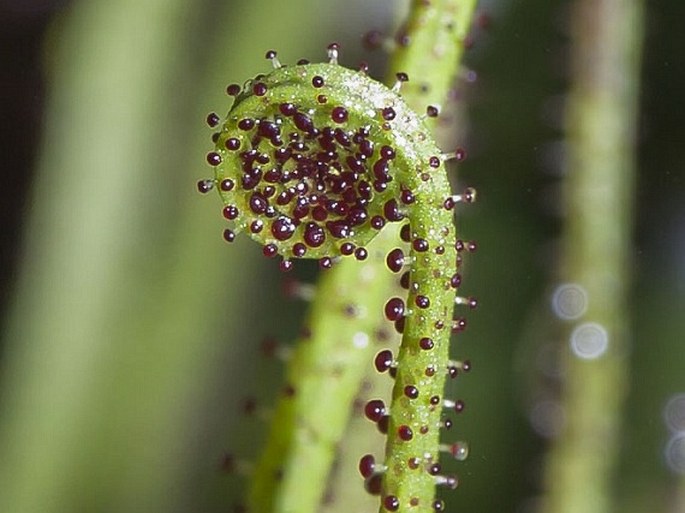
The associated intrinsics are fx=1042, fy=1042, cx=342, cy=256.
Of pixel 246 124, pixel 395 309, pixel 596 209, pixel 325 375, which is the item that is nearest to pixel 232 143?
pixel 246 124

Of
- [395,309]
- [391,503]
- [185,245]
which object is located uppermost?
[185,245]

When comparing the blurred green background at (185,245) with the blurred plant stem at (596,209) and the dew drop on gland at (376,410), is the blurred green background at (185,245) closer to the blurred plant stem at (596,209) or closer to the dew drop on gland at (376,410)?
the blurred plant stem at (596,209)

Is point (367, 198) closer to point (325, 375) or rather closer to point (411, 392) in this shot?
point (411, 392)

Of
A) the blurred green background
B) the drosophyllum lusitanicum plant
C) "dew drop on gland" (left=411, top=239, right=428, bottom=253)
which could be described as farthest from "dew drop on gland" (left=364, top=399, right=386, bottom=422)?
the blurred green background

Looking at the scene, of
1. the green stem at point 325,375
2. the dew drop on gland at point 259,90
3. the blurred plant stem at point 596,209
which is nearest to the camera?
the dew drop on gland at point 259,90

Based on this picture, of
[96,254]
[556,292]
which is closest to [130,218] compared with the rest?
[96,254]

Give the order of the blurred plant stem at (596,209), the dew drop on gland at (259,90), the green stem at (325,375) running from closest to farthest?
the dew drop on gland at (259,90), the green stem at (325,375), the blurred plant stem at (596,209)

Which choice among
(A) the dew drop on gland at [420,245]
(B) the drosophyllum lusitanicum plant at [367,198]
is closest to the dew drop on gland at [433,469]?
(B) the drosophyllum lusitanicum plant at [367,198]
